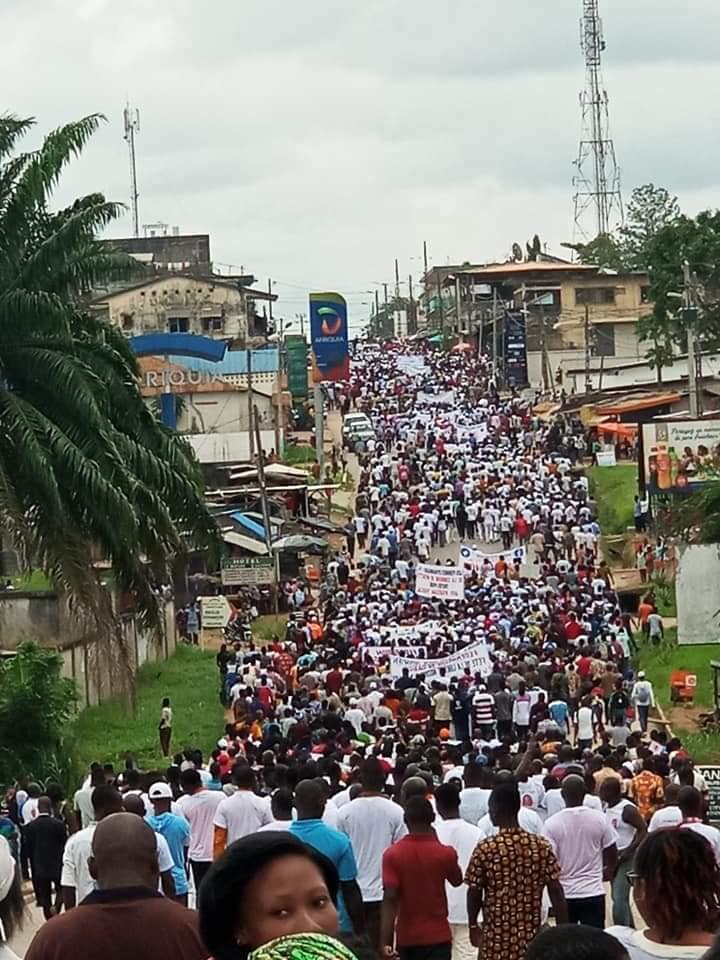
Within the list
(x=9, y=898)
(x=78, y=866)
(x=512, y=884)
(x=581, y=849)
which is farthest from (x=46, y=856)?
(x=9, y=898)

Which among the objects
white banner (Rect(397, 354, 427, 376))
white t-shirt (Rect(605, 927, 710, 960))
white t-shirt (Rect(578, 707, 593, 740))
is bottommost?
white t-shirt (Rect(578, 707, 593, 740))

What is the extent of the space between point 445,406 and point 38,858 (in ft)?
211

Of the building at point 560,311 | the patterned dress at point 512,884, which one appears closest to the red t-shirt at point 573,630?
the patterned dress at point 512,884

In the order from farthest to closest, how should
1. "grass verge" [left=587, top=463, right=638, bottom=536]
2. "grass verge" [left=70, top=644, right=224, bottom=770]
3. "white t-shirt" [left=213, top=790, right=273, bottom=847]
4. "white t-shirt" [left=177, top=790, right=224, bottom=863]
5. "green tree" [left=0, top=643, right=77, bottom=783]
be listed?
1. "grass verge" [left=587, top=463, right=638, bottom=536]
2. "grass verge" [left=70, top=644, right=224, bottom=770]
3. "green tree" [left=0, top=643, right=77, bottom=783]
4. "white t-shirt" [left=177, top=790, right=224, bottom=863]
5. "white t-shirt" [left=213, top=790, right=273, bottom=847]

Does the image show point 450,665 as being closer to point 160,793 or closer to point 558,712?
point 558,712

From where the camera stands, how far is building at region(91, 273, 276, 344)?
79125 millimetres

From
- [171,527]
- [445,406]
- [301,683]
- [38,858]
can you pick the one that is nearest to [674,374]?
[445,406]

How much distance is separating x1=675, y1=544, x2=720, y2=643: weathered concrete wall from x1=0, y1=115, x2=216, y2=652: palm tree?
33.1 ft

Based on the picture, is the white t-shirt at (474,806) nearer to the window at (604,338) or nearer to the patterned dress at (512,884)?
the patterned dress at (512,884)

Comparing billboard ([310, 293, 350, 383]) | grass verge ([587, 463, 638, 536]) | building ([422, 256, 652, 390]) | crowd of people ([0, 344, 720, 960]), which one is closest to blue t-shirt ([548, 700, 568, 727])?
crowd of people ([0, 344, 720, 960])

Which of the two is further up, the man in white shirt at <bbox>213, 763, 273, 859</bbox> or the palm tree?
the palm tree

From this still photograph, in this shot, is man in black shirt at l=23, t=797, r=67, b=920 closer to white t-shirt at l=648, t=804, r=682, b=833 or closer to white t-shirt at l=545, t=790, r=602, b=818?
white t-shirt at l=545, t=790, r=602, b=818

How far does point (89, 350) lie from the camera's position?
949 inches

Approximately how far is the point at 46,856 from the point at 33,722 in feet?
33.7
